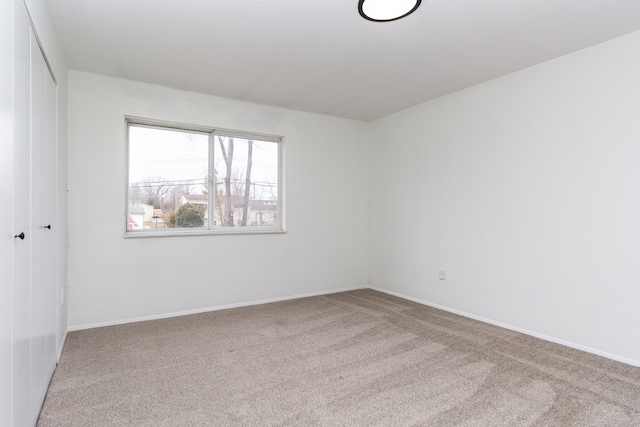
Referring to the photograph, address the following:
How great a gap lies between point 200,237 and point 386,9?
9.27 ft

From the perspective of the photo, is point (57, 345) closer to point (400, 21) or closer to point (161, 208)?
point (161, 208)

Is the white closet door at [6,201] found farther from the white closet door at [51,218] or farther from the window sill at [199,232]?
the window sill at [199,232]

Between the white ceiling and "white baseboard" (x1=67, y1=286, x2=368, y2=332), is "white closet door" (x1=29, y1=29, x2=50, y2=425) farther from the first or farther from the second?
"white baseboard" (x1=67, y1=286, x2=368, y2=332)

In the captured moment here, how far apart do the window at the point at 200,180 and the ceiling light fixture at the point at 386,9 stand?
7.54ft

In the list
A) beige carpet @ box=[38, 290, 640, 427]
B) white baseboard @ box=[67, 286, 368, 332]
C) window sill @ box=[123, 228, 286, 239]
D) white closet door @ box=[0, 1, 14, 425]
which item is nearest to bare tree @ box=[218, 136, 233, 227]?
window sill @ box=[123, 228, 286, 239]

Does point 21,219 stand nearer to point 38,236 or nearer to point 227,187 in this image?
point 38,236

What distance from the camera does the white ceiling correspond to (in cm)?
231

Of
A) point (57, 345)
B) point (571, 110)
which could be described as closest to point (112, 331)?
point (57, 345)

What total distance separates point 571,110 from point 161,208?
153 inches

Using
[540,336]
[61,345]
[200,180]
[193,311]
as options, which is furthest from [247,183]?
[540,336]

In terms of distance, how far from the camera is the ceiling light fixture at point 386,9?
2.14 m

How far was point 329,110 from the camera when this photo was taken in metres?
4.52

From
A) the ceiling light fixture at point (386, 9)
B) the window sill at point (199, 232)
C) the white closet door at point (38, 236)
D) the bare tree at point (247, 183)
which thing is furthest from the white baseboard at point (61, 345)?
the ceiling light fixture at point (386, 9)

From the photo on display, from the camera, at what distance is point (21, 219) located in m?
1.53
